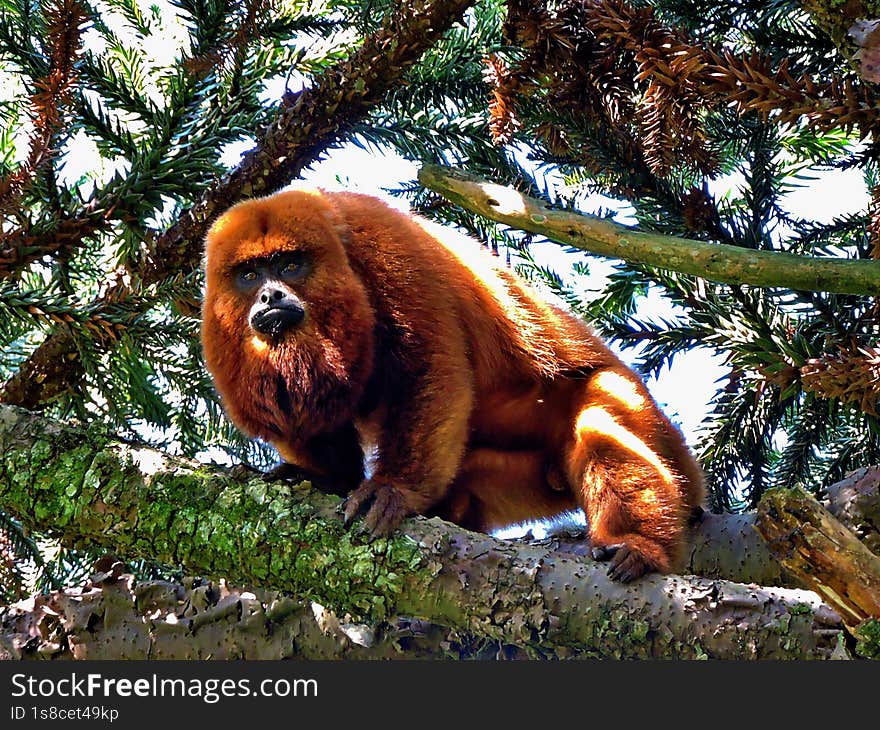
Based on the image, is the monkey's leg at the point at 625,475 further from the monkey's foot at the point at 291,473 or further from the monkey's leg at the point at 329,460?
the monkey's foot at the point at 291,473

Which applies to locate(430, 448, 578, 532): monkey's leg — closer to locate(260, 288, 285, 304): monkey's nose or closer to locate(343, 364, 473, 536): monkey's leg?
locate(343, 364, 473, 536): monkey's leg

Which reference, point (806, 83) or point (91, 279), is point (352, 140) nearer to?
point (91, 279)

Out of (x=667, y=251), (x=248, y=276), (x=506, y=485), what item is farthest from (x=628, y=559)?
(x=248, y=276)

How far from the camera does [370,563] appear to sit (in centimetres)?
307

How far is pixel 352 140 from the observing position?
4250 millimetres

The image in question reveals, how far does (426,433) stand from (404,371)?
0.90ft

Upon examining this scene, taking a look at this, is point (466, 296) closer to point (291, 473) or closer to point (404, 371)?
point (404, 371)

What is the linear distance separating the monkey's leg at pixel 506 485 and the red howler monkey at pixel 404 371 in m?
0.02

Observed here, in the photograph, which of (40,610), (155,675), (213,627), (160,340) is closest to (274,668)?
(155,675)

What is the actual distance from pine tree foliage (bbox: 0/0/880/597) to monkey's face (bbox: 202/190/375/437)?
0.79 ft

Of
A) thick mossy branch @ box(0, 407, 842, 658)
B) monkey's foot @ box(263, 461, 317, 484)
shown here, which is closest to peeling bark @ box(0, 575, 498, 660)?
thick mossy branch @ box(0, 407, 842, 658)

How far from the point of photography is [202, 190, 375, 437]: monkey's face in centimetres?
380

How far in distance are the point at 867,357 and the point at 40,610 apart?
125 inches

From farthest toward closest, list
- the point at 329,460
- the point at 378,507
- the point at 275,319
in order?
the point at 329,460
the point at 275,319
the point at 378,507
